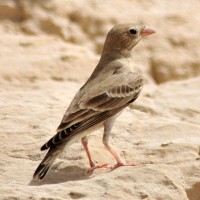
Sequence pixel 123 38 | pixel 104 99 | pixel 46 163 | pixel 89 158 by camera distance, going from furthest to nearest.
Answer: pixel 123 38 < pixel 104 99 < pixel 89 158 < pixel 46 163

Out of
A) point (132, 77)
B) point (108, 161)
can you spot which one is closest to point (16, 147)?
point (108, 161)

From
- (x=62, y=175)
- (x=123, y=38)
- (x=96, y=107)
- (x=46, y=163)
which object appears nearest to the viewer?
(x=46, y=163)

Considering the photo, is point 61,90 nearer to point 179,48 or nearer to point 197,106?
point 197,106

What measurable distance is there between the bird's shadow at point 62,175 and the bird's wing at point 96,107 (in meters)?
0.31

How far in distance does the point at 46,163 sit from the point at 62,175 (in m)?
0.32

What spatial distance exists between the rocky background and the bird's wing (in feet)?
1.24

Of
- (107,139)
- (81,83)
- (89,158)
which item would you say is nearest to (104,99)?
(107,139)

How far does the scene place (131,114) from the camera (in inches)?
354

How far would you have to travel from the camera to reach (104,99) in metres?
7.22

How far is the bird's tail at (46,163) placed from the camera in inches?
Result: 249

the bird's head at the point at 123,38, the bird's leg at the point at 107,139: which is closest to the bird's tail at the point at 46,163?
the bird's leg at the point at 107,139

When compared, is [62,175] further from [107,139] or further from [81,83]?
[81,83]

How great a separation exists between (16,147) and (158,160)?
1399 millimetres

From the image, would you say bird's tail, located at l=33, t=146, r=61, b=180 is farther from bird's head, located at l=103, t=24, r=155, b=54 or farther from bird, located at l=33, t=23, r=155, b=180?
bird's head, located at l=103, t=24, r=155, b=54
